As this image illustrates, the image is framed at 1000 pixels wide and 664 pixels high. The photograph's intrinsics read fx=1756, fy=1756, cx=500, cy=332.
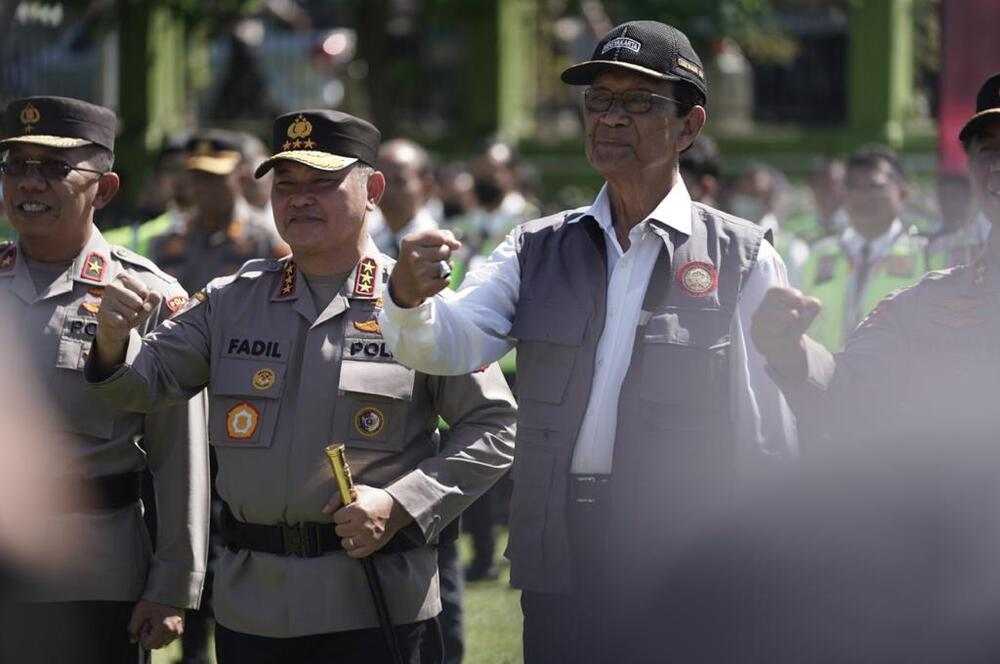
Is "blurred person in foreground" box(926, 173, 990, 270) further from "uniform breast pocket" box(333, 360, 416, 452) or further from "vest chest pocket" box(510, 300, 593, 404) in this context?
"uniform breast pocket" box(333, 360, 416, 452)

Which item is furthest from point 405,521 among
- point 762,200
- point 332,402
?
point 762,200

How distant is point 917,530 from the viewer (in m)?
4.30

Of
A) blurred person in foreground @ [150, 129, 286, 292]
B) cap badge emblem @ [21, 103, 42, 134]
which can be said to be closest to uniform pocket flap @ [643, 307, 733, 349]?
cap badge emblem @ [21, 103, 42, 134]

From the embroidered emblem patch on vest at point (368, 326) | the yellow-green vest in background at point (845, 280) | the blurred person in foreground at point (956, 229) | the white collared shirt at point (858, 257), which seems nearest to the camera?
the embroidered emblem patch on vest at point (368, 326)

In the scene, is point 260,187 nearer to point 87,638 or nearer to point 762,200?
point 87,638

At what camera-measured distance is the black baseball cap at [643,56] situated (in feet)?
14.0

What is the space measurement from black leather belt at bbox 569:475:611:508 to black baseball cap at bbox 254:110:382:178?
3.95 feet

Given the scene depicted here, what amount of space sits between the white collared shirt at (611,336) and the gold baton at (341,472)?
0.32 m

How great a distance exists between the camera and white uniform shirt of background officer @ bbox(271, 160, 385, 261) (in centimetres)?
479

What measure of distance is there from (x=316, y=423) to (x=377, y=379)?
0.20m

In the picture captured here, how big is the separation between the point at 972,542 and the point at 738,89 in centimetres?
2083

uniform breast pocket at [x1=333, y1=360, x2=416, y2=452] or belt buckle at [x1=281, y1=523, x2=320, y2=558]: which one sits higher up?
uniform breast pocket at [x1=333, y1=360, x2=416, y2=452]

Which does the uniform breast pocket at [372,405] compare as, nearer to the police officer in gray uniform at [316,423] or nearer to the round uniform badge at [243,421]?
the police officer in gray uniform at [316,423]

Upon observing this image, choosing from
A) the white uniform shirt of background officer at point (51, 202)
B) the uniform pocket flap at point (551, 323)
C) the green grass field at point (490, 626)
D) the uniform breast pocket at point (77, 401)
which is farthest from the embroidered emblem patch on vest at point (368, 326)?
the green grass field at point (490, 626)
